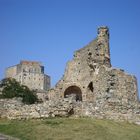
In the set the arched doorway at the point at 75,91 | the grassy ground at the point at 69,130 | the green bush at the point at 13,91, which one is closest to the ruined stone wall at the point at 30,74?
the green bush at the point at 13,91

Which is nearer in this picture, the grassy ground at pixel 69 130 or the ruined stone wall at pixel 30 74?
the grassy ground at pixel 69 130

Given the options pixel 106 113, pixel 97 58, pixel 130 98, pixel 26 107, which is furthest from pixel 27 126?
pixel 97 58

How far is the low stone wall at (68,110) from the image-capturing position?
20641mm

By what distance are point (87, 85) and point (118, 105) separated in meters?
11.1

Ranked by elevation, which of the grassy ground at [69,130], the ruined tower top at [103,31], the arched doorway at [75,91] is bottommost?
the grassy ground at [69,130]

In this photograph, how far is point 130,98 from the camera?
1063 inches

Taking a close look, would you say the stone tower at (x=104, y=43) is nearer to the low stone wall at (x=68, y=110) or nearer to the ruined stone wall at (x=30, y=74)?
the low stone wall at (x=68, y=110)

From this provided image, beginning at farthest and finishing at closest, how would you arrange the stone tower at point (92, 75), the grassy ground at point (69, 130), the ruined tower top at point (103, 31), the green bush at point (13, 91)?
the green bush at point (13, 91), the ruined tower top at point (103, 31), the stone tower at point (92, 75), the grassy ground at point (69, 130)

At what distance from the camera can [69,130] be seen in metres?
16.8

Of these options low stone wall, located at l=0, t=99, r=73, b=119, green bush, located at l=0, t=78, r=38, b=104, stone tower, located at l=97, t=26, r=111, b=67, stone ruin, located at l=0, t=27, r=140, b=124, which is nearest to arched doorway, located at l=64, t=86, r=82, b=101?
stone ruin, located at l=0, t=27, r=140, b=124

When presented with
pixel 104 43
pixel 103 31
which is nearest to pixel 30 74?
pixel 103 31

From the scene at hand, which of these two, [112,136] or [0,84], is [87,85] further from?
[0,84]

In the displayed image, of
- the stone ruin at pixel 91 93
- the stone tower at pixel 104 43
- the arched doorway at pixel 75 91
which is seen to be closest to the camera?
the stone ruin at pixel 91 93

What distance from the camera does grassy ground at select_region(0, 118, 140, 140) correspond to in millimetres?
15954
